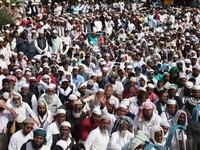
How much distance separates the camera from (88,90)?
25.4ft

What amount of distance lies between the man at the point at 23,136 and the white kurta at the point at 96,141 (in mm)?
865

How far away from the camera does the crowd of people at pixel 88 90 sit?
5.41 m

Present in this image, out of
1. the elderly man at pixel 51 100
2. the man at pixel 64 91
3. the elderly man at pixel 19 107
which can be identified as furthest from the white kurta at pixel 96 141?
the man at pixel 64 91

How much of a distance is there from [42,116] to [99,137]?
1.37m

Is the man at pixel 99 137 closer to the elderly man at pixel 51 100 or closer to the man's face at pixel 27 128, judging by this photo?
the man's face at pixel 27 128

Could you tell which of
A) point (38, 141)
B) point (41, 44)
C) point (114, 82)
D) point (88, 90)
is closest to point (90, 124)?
point (38, 141)

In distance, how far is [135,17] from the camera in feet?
63.4

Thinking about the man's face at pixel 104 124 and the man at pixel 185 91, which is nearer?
the man's face at pixel 104 124

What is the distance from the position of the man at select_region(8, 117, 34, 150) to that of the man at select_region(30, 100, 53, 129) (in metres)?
0.88

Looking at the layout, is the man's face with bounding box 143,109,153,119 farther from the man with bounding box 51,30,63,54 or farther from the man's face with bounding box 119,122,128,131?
the man with bounding box 51,30,63,54

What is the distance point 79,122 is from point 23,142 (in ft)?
3.99

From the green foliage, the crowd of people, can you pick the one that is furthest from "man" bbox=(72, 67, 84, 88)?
the green foliage

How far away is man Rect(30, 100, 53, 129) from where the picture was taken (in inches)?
249

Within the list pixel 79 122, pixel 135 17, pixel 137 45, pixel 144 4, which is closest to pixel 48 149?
pixel 79 122
